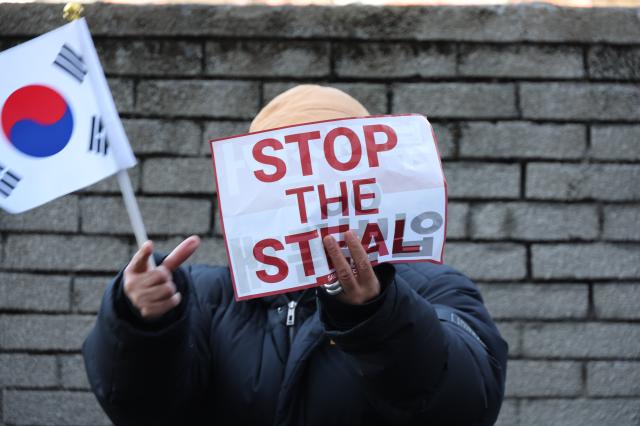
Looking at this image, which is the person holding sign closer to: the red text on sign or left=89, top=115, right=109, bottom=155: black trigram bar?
the red text on sign

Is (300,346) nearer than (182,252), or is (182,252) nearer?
(182,252)

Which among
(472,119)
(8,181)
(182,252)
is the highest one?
(8,181)

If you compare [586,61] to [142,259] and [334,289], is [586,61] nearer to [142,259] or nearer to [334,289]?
[334,289]

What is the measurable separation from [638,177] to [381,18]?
1.26 metres

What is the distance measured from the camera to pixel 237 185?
5.10 feet

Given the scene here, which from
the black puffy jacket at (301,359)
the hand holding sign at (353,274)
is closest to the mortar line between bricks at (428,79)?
the black puffy jacket at (301,359)

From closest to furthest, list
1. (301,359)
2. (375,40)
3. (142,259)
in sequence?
(142,259) < (301,359) < (375,40)

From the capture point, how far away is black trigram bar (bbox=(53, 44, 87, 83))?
1.57m

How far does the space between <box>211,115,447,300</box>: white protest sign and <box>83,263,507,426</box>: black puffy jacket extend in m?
0.11

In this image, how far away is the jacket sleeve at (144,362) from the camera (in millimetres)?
1488

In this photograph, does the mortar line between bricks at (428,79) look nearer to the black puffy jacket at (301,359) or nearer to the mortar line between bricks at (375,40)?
the mortar line between bricks at (375,40)

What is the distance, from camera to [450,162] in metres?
3.05

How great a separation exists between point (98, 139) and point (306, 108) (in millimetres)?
563

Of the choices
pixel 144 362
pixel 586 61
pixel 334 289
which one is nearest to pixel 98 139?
pixel 144 362
